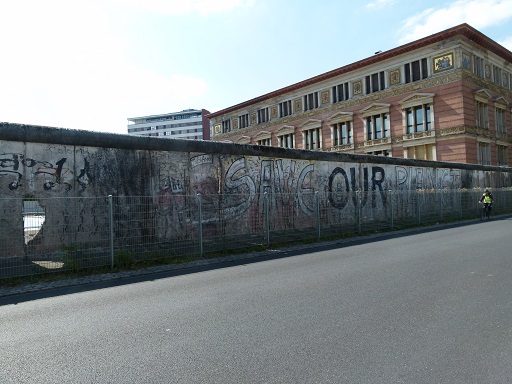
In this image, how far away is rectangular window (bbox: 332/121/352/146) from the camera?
142ft

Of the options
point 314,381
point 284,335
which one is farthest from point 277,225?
point 314,381

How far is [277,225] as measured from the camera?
12438mm

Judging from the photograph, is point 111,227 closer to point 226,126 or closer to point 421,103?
point 421,103

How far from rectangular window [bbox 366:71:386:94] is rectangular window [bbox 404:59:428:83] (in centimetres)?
262

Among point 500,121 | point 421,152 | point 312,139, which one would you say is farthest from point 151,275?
point 500,121

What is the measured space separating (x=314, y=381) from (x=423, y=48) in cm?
3864

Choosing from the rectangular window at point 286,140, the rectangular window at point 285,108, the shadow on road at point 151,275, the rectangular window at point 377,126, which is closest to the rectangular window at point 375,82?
the rectangular window at point 377,126

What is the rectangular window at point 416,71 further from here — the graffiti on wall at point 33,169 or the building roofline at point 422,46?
the graffiti on wall at point 33,169

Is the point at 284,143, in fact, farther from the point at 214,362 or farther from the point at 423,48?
the point at 214,362

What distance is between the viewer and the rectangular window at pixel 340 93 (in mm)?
43438

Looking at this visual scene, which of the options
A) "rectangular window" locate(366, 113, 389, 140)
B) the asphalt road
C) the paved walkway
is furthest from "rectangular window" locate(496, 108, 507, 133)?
the asphalt road

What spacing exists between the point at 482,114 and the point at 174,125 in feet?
332

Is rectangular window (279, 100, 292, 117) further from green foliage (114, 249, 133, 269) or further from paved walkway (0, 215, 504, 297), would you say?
green foliage (114, 249, 133, 269)

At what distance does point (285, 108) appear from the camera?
51188mm
